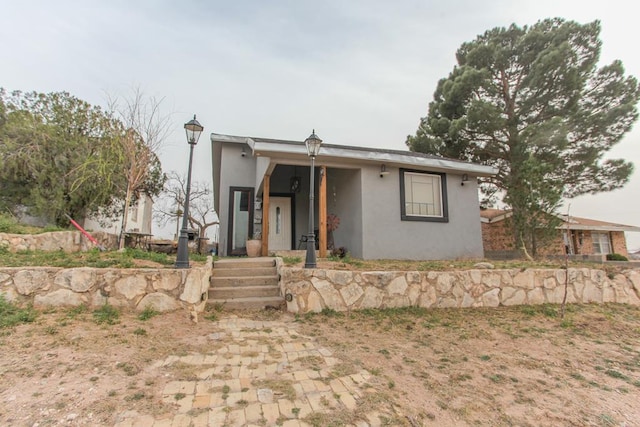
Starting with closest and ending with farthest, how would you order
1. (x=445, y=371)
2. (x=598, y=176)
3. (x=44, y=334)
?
(x=445, y=371), (x=44, y=334), (x=598, y=176)

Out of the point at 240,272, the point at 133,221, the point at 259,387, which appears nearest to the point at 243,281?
the point at 240,272

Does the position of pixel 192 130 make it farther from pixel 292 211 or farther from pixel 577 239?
pixel 577 239

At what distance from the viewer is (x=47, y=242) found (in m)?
7.19

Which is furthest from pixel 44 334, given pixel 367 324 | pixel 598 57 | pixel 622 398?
pixel 598 57

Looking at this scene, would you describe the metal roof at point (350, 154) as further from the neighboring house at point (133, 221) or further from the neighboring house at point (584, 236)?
the neighboring house at point (584, 236)

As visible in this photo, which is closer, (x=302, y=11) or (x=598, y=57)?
(x=302, y=11)

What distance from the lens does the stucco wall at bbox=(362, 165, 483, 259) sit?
7586mm

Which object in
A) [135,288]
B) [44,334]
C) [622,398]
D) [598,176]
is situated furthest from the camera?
[598,176]

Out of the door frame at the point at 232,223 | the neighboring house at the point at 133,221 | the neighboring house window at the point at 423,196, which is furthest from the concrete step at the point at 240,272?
the neighboring house at the point at 133,221

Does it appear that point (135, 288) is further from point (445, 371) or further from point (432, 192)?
point (432, 192)

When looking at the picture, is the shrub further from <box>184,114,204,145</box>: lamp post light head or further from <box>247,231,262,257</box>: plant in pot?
<box>247,231,262,257</box>: plant in pot

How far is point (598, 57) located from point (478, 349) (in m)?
16.1

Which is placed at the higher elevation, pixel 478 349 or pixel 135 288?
pixel 135 288

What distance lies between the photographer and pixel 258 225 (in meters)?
8.91
